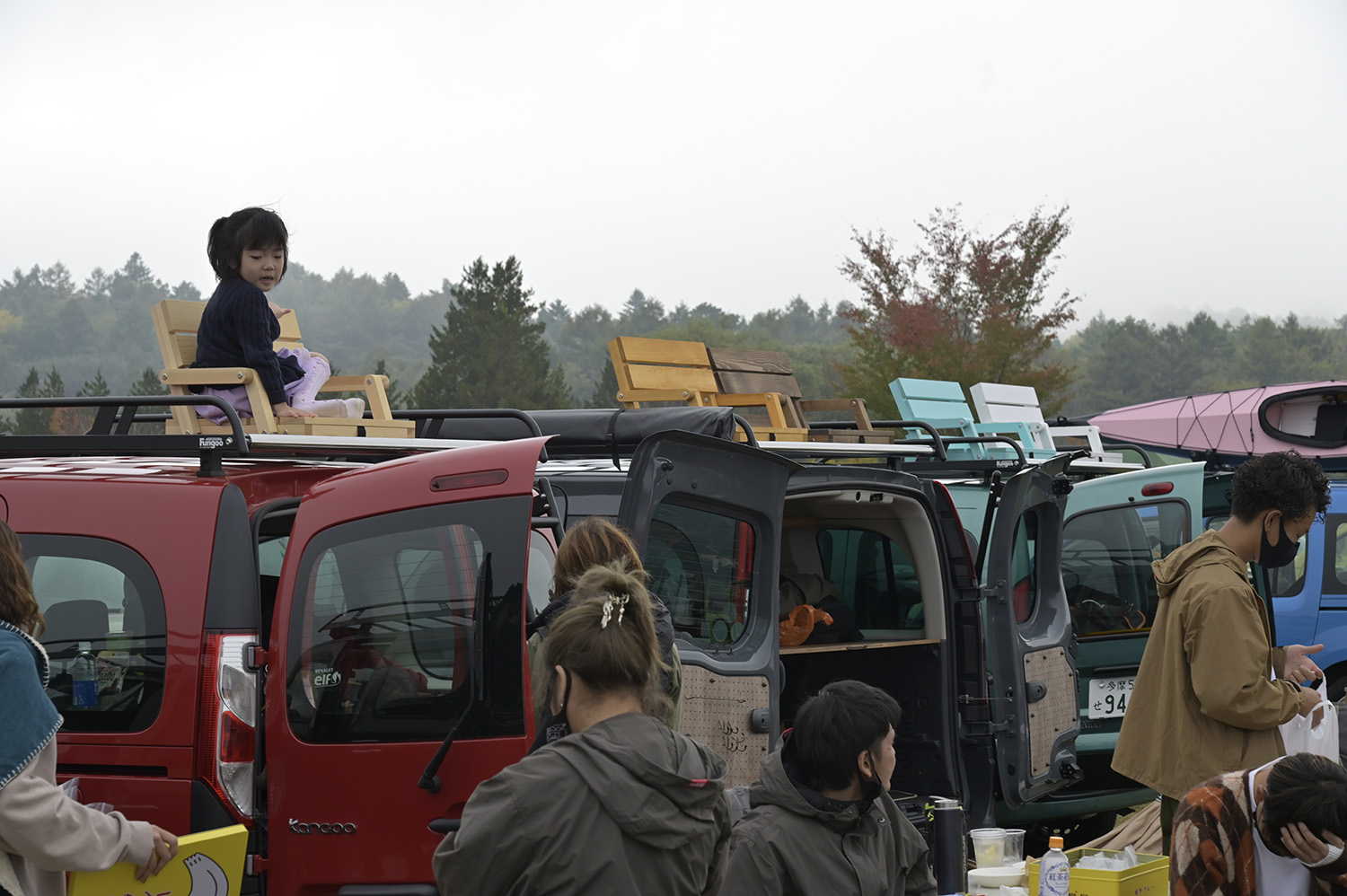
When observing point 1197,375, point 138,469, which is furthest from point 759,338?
point 138,469

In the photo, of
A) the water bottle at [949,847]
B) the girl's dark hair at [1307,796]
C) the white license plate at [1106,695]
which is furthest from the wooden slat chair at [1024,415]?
the girl's dark hair at [1307,796]

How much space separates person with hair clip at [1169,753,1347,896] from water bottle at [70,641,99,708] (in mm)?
3063

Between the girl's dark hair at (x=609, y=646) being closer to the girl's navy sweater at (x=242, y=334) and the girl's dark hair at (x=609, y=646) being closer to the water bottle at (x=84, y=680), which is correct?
the water bottle at (x=84, y=680)

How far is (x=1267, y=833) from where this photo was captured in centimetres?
336

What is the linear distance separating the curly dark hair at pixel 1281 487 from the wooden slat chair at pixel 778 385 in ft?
14.2

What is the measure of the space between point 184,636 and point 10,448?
1351 millimetres

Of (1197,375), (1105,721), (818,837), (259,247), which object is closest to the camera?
(818,837)

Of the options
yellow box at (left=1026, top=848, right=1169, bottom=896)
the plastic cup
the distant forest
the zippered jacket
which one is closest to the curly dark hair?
the zippered jacket

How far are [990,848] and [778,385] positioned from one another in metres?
5.63

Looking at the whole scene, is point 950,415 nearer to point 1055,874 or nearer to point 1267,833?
point 1055,874

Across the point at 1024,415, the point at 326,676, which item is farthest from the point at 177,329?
the point at 1024,415

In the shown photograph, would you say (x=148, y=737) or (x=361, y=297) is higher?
(x=361, y=297)

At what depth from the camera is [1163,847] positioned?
5438 millimetres

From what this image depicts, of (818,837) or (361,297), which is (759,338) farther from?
(361,297)
